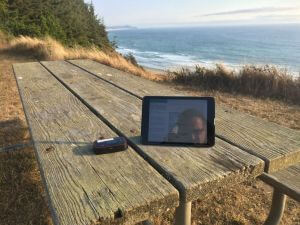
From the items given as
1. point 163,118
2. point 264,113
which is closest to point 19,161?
point 163,118

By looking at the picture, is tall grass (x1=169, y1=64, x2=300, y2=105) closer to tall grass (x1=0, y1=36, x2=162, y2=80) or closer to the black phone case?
tall grass (x1=0, y1=36, x2=162, y2=80)

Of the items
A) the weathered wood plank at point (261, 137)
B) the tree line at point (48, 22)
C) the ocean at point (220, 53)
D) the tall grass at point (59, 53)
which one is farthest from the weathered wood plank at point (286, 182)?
the tree line at point (48, 22)

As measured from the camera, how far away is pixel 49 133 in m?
1.55

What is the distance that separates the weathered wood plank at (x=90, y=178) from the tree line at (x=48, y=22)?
1637 centimetres

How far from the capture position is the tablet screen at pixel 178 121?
1.31 metres

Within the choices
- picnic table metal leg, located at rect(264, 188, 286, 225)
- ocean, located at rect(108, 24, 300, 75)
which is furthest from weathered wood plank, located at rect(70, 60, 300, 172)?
ocean, located at rect(108, 24, 300, 75)

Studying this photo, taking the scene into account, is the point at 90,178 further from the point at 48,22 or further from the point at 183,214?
the point at 48,22

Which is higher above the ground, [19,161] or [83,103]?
[83,103]

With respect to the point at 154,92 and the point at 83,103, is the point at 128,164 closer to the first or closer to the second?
the point at 83,103

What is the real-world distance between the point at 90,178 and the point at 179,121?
16.7 inches

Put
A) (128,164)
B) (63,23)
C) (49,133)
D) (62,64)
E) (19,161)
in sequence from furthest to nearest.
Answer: (63,23), (62,64), (19,161), (49,133), (128,164)

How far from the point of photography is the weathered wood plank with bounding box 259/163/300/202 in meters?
1.50

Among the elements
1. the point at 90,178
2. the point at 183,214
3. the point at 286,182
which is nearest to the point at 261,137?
the point at 286,182

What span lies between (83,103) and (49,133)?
21.3 inches
